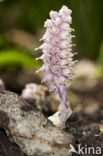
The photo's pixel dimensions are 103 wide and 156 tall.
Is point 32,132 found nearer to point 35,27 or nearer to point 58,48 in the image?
point 58,48

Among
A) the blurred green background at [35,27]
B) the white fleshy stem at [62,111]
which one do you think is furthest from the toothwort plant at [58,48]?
the blurred green background at [35,27]

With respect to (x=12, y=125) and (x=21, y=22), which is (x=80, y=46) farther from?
(x=12, y=125)

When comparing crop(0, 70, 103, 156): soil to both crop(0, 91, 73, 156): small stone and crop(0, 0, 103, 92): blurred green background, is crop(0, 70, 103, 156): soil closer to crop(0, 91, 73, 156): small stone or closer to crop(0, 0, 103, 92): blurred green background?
crop(0, 91, 73, 156): small stone

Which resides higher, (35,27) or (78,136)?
(35,27)

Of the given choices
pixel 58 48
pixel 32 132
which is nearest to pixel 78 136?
pixel 32 132

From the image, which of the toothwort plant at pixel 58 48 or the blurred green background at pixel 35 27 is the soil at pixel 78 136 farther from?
the blurred green background at pixel 35 27

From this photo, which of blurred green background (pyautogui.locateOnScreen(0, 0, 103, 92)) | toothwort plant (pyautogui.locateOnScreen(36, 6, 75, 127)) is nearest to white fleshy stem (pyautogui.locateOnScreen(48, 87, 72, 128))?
toothwort plant (pyautogui.locateOnScreen(36, 6, 75, 127))

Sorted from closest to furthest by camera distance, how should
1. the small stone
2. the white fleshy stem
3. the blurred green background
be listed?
1. the small stone
2. the white fleshy stem
3. the blurred green background

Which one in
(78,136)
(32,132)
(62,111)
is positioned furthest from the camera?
(78,136)

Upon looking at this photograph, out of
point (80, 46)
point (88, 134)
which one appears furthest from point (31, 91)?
point (80, 46)
